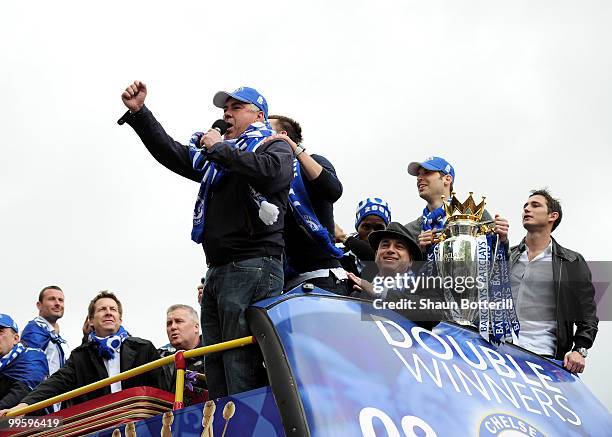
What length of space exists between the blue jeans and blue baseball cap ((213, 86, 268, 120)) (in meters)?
1.18

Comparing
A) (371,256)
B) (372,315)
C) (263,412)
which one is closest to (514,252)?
(371,256)

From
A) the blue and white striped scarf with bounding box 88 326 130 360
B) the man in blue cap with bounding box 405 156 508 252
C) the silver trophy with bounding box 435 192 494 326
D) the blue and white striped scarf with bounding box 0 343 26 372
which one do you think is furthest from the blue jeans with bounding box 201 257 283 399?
the blue and white striped scarf with bounding box 0 343 26 372

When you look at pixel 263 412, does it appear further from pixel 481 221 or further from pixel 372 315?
pixel 481 221

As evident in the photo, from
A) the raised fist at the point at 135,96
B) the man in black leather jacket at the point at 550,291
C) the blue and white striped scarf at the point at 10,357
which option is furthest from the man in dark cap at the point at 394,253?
the blue and white striped scarf at the point at 10,357

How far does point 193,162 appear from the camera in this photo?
6789mm

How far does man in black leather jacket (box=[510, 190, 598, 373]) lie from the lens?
25.5ft

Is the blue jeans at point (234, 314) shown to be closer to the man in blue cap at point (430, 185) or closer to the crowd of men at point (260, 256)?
the crowd of men at point (260, 256)

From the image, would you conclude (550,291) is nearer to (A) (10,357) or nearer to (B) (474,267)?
(B) (474,267)

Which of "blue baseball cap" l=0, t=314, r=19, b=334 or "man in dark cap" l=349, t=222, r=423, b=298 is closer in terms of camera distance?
"man in dark cap" l=349, t=222, r=423, b=298

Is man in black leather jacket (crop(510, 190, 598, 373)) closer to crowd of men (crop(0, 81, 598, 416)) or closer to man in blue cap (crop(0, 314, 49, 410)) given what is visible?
crowd of men (crop(0, 81, 598, 416))

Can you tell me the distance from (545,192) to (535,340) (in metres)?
1.41

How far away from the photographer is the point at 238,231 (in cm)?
616

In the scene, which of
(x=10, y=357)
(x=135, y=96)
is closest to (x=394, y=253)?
(x=135, y=96)

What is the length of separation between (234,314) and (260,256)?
41 centimetres
